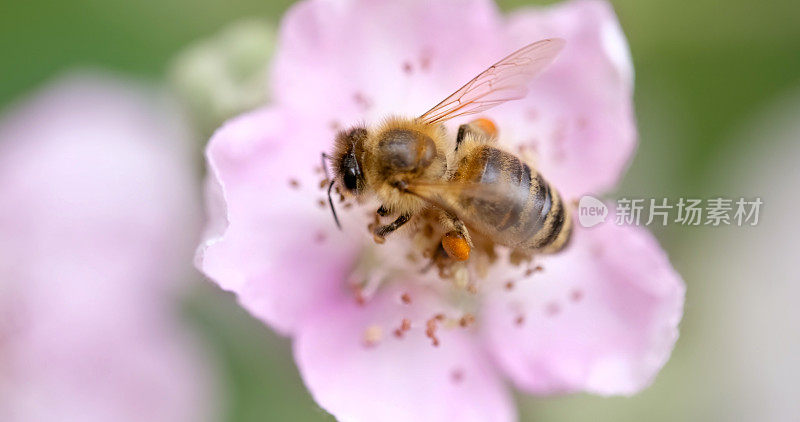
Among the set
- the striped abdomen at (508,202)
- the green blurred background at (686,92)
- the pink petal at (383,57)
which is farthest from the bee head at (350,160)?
the green blurred background at (686,92)

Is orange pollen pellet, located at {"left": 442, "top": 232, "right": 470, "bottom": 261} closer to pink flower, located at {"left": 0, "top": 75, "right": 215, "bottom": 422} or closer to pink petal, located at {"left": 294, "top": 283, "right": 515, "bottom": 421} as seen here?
pink petal, located at {"left": 294, "top": 283, "right": 515, "bottom": 421}

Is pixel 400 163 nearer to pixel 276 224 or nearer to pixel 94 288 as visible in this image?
pixel 276 224

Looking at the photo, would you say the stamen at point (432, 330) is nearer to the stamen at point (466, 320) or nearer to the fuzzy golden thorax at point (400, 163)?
the stamen at point (466, 320)

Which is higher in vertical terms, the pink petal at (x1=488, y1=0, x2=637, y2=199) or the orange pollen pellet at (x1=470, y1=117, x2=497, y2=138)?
the pink petal at (x1=488, y1=0, x2=637, y2=199)

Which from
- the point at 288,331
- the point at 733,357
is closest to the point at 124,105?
the point at 288,331

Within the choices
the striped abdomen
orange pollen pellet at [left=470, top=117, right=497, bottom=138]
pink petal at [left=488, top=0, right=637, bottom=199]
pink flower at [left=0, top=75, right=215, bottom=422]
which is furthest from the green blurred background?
the striped abdomen
